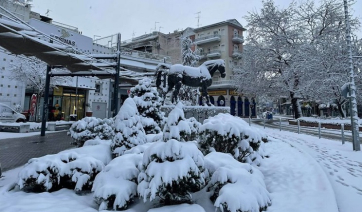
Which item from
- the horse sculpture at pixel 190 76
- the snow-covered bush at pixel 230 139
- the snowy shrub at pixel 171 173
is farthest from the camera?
the horse sculpture at pixel 190 76

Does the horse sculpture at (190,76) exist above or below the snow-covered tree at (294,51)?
below

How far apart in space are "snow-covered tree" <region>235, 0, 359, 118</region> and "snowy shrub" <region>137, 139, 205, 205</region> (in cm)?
1860

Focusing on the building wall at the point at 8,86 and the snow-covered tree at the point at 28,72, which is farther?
the building wall at the point at 8,86

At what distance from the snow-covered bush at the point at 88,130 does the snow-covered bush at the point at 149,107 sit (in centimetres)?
119

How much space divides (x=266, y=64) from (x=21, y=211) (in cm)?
2449

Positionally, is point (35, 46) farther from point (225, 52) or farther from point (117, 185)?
point (225, 52)

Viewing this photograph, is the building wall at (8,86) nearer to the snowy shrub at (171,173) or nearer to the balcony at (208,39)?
the snowy shrub at (171,173)

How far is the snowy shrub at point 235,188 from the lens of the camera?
2650mm

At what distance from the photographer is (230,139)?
14.4 ft

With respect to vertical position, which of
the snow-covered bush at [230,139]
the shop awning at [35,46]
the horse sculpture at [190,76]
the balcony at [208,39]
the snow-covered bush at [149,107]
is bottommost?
the snow-covered bush at [230,139]

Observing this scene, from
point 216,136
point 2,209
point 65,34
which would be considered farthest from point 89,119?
point 65,34

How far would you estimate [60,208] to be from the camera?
9.87 ft

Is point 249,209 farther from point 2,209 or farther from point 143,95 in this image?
point 143,95

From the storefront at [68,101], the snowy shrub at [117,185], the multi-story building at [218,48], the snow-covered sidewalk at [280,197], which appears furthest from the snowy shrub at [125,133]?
the multi-story building at [218,48]
